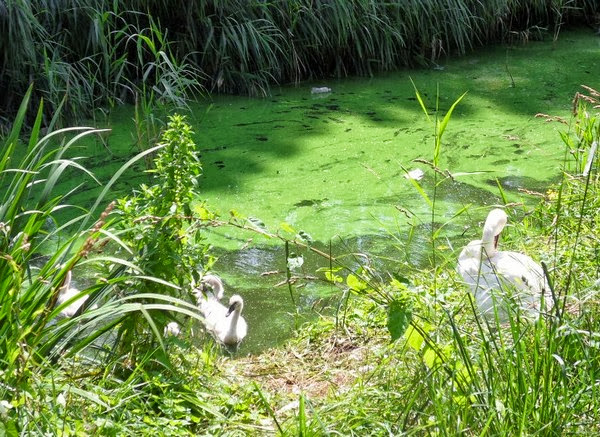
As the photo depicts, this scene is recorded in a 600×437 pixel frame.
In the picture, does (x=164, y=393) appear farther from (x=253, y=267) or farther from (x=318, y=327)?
(x=253, y=267)

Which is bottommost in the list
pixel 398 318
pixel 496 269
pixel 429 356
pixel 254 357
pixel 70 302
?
pixel 254 357

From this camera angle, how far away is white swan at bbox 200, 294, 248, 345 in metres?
3.26

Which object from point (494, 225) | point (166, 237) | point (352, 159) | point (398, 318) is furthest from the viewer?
point (352, 159)

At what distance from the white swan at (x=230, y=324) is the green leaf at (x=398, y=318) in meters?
1.28

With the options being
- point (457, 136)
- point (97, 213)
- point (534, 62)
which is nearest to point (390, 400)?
point (97, 213)

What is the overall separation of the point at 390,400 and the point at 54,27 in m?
3.94

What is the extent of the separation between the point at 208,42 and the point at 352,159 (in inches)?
55.9

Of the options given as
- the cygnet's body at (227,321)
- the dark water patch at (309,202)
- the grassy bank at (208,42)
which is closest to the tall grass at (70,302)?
the cygnet's body at (227,321)

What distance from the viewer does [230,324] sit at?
3.28 meters

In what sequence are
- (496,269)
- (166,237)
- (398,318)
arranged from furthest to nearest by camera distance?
1. (496,269)
2. (166,237)
3. (398,318)

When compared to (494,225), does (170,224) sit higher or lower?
higher

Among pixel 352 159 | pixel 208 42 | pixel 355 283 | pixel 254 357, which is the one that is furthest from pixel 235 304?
pixel 208 42

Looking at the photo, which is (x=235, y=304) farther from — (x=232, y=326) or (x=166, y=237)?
(x=166, y=237)

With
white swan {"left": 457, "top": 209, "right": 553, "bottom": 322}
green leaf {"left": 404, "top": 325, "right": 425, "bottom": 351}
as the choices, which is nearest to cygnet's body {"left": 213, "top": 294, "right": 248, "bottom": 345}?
white swan {"left": 457, "top": 209, "right": 553, "bottom": 322}
